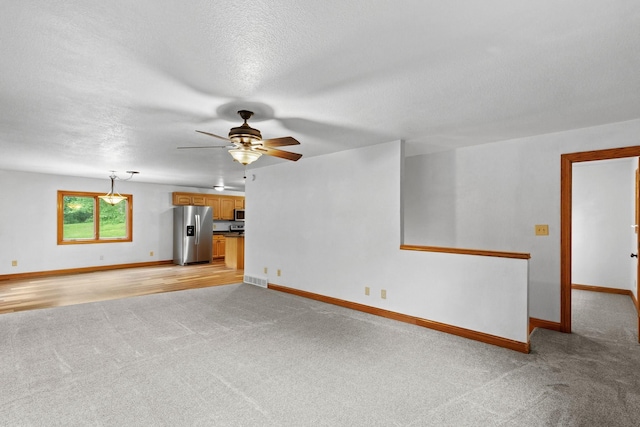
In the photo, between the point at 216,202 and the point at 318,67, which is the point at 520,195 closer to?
the point at 318,67

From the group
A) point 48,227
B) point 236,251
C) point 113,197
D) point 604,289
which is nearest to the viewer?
point 604,289

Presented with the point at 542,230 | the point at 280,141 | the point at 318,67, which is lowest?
the point at 542,230

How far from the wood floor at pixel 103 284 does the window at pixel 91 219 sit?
92 centimetres

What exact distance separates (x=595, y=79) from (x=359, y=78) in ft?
5.46

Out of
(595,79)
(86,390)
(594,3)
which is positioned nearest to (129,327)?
(86,390)

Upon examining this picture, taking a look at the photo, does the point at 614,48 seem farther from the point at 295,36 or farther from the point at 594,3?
the point at 295,36

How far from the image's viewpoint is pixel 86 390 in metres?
2.34

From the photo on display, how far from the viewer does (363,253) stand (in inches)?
176

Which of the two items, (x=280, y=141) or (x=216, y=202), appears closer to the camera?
(x=280, y=141)

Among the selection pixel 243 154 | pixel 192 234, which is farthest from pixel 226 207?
pixel 243 154

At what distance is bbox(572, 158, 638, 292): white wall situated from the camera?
17.7 ft

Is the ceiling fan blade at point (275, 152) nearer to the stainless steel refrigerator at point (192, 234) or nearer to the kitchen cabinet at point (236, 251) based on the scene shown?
the kitchen cabinet at point (236, 251)

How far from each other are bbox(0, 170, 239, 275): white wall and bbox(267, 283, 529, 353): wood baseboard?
17.1 ft

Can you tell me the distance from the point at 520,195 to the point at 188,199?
26.7ft
